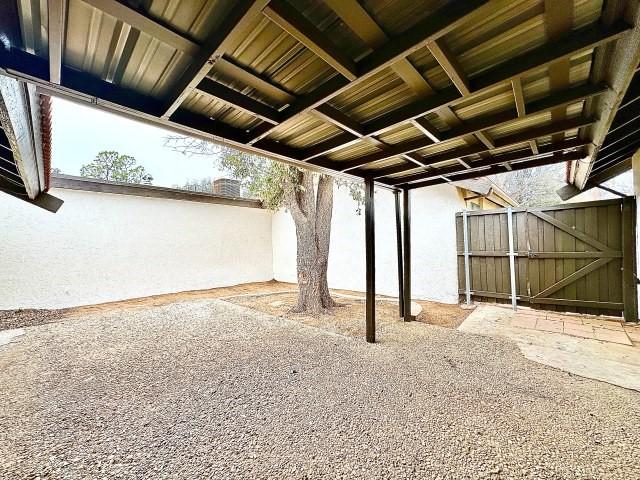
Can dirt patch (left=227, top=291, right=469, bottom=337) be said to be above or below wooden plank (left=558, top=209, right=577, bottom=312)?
below

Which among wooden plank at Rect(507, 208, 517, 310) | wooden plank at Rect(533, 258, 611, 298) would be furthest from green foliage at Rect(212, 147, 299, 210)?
wooden plank at Rect(533, 258, 611, 298)

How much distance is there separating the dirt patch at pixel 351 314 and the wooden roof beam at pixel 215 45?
3.42 metres

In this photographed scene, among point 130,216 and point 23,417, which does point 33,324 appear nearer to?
point 130,216

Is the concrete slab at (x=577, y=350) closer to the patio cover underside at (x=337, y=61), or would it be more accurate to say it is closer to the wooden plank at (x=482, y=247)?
the wooden plank at (x=482, y=247)

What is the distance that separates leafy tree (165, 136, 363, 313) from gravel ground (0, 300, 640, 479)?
1.91 meters

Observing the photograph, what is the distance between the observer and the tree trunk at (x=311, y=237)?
5.19m

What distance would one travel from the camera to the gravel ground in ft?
4.75

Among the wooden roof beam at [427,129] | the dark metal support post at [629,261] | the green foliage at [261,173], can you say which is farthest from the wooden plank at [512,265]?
the green foliage at [261,173]

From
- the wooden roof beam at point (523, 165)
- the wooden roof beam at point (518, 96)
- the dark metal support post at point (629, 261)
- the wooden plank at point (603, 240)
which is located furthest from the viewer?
the wooden plank at point (603, 240)

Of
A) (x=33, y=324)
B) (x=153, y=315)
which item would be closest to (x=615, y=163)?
(x=153, y=315)

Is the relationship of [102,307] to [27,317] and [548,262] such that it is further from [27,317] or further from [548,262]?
[548,262]

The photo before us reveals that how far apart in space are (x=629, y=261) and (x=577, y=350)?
2.14m

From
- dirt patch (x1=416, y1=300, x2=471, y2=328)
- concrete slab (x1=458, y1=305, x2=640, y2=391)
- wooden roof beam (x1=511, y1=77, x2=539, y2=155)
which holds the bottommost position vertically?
dirt patch (x1=416, y1=300, x2=471, y2=328)

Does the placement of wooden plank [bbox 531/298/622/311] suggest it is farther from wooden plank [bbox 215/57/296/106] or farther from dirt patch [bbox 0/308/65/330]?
dirt patch [bbox 0/308/65/330]
